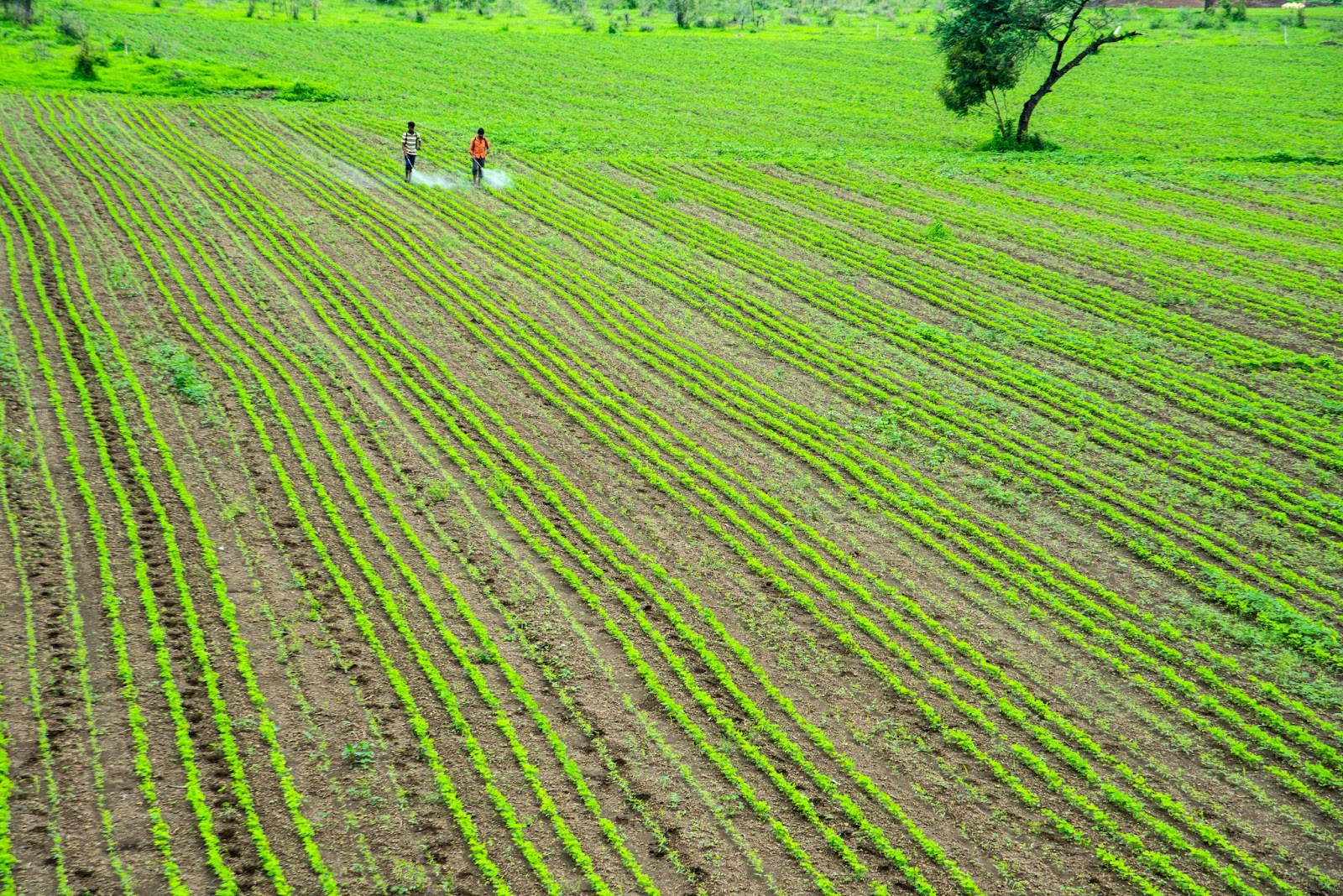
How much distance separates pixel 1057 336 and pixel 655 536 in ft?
38.1

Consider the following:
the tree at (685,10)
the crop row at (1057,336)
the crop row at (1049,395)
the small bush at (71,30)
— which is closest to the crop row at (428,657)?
the crop row at (1049,395)

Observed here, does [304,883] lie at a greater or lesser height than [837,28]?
lesser

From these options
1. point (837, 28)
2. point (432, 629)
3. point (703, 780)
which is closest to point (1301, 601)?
point (703, 780)

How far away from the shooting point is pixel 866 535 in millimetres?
14195

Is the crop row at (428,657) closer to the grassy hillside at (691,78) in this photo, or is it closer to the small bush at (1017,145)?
the grassy hillside at (691,78)

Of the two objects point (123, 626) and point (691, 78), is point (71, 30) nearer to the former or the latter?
point (691, 78)

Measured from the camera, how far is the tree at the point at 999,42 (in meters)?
34.5

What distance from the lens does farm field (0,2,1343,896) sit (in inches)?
376

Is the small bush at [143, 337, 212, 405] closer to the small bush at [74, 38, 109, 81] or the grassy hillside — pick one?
the grassy hillside

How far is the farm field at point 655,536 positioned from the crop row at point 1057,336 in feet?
0.49

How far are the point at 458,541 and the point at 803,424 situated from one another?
6.78 m

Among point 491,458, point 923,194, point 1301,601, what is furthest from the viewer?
point 923,194

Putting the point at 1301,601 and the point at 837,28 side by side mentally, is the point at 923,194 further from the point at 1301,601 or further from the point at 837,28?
the point at 837,28

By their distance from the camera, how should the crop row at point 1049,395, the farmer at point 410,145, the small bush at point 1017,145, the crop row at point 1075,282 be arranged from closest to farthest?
the crop row at point 1049,395
the crop row at point 1075,282
the farmer at point 410,145
the small bush at point 1017,145
